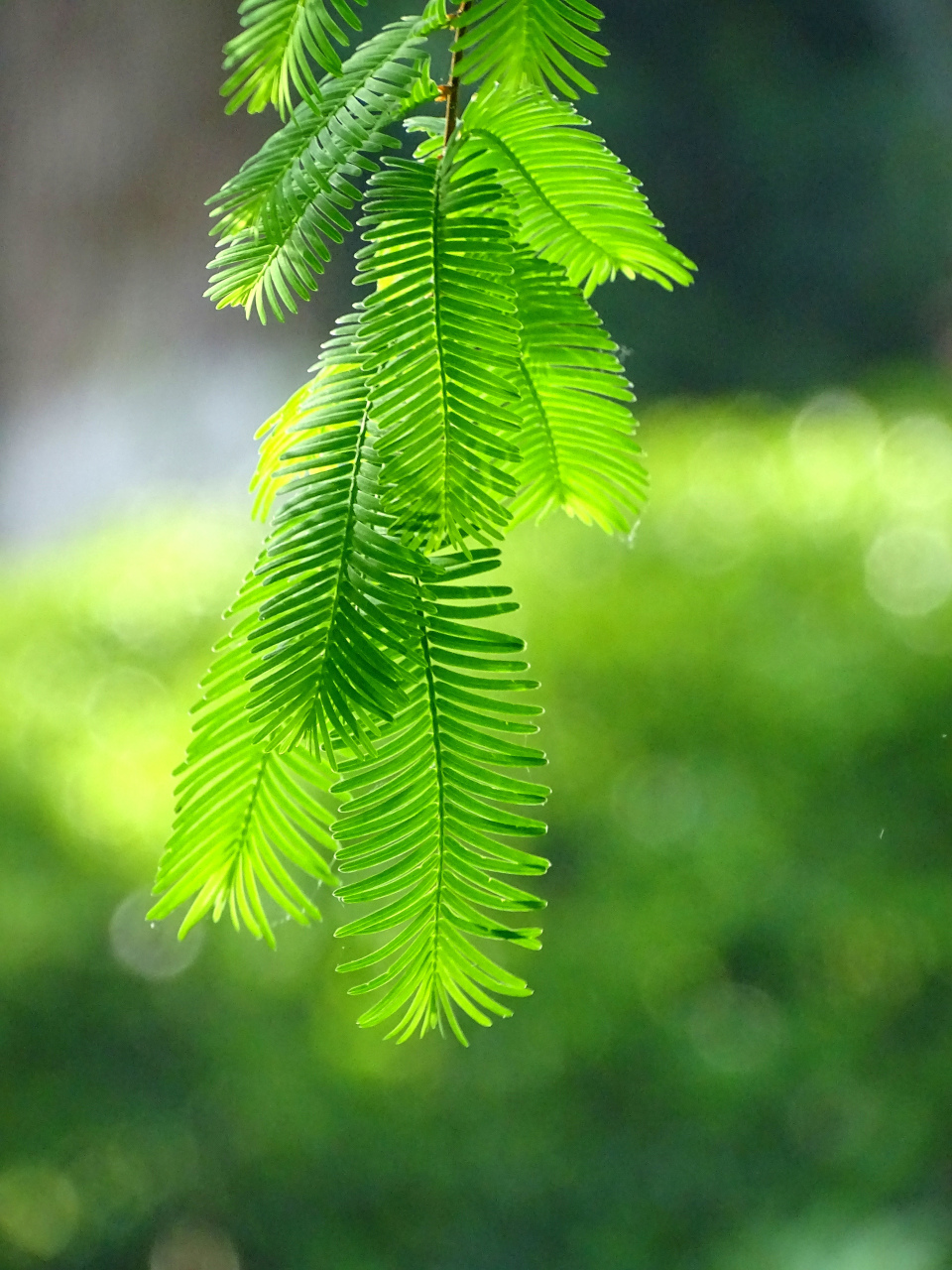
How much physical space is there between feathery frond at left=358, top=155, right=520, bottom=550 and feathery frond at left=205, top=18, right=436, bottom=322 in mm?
13

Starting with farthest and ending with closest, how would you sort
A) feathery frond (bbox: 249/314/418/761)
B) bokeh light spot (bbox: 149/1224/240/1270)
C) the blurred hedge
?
1. bokeh light spot (bbox: 149/1224/240/1270)
2. the blurred hedge
3. feathery frond (bbox: 249/314/418/761)

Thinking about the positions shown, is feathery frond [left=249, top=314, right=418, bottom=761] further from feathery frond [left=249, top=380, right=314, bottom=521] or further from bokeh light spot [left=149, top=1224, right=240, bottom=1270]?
bokeh light spot [left=149, top=1224, right=240, bottom=1270]

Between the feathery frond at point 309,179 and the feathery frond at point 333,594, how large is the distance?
0.07ft

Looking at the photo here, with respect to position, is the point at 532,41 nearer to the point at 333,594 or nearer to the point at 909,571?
the point at 333,594

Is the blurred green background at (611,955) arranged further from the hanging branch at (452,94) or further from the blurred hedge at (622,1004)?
the hanging branch at (452,94)

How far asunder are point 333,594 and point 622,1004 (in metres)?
1.10

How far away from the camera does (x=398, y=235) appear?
260 mm

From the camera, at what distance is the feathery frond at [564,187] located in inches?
11.6

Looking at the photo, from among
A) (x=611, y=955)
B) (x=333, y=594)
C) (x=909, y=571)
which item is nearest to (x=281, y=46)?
(x=333, y=594)

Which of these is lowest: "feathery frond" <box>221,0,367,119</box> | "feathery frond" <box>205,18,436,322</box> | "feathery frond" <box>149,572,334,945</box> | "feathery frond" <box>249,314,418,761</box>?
"feathery frond" <box>149,572,334,945</box>

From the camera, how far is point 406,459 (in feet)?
0.82

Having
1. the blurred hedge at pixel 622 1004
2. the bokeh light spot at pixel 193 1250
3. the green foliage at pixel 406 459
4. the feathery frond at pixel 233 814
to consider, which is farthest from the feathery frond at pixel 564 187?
the bokeh light spot at pixel 193 1250

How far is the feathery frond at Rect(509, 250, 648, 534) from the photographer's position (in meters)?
0.30

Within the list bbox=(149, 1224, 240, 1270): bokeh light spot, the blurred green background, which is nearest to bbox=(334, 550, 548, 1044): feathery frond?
the blurred green background
